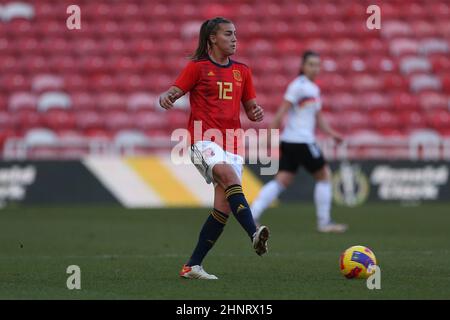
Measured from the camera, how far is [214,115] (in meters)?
8.18

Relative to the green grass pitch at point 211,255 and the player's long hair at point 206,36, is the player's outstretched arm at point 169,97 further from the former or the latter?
the green grass pitch at point 211,255

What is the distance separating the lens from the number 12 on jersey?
8234mm

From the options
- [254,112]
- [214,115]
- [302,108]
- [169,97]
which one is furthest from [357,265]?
[302,108]

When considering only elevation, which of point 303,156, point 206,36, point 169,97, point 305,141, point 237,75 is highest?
point 206,36

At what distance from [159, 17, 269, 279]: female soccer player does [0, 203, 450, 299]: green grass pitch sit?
524 millimetres

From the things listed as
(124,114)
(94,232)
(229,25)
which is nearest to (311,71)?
(94,232)

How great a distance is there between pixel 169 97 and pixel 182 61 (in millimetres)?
16847

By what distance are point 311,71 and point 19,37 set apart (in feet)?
43.9

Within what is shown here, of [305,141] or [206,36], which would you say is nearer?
[206,36]

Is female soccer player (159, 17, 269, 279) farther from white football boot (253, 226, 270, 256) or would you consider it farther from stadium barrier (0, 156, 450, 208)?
stadium barrier (0, 156, 450, 208)

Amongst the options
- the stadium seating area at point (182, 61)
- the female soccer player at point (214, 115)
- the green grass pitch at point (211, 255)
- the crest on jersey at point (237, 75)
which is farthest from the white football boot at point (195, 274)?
the stadium seating area at point (182, 61)

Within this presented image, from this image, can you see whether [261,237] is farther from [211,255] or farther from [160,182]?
[160,182]

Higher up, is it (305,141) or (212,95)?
(212,95)

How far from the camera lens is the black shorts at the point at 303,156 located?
1372cm
